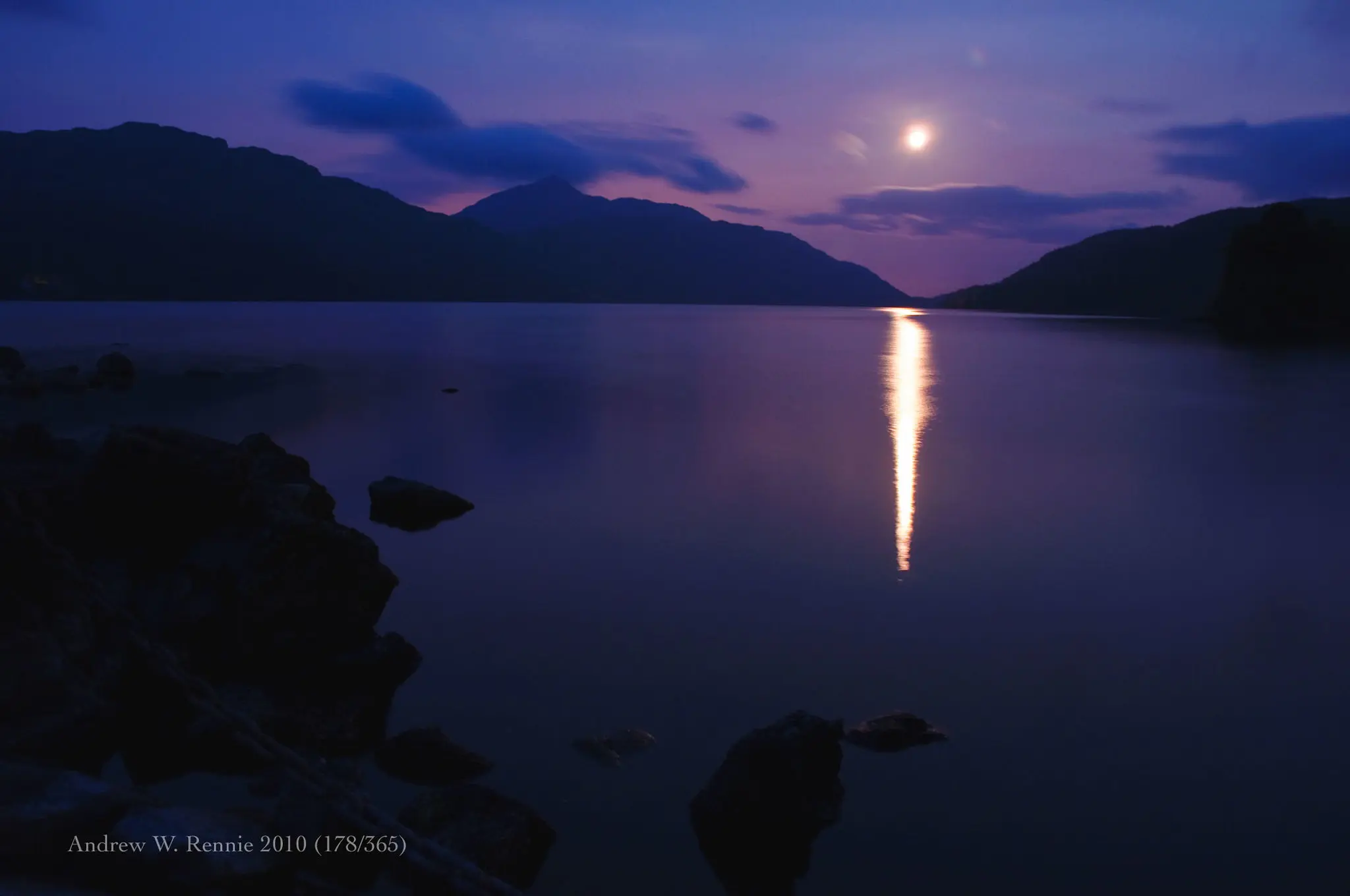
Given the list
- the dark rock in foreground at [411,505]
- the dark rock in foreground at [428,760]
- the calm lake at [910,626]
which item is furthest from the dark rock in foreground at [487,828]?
the dark rock in foreground at [411,505]

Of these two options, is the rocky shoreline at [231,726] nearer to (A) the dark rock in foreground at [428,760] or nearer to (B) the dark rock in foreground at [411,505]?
Answer: (A) the dark rock in foreground at [428,760]

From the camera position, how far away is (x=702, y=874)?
7832 millimetres

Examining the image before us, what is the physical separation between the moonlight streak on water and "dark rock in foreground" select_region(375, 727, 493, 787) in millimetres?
9913

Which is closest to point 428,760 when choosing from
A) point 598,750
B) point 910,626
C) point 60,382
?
point 598,750

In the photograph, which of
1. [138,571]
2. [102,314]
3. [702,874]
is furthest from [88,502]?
[102,314]

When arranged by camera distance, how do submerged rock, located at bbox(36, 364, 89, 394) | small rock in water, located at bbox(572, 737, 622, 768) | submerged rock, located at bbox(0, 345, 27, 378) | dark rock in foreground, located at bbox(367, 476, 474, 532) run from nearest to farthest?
small rock in water, located at bbox(572, 737, 622, 768)
dark rock in foreground, located at bbox(367, 476, 474, 532)
submerged rock, located at bbox(36, 364, 89, 394)
submerged rock, located at bbox(0, 345, 27, 378)

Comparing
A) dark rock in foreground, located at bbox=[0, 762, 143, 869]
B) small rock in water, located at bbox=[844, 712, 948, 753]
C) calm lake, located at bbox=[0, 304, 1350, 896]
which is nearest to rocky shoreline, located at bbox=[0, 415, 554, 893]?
dark rock in foreground, located at bbox=[0, 762, 143, 869]

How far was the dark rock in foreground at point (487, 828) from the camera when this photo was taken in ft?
24.3

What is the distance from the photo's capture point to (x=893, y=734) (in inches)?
392

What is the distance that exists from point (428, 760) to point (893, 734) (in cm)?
514

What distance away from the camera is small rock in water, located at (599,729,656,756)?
9789 mm

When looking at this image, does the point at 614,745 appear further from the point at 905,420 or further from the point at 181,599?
the point at 905,420

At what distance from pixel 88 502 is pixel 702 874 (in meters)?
9.35

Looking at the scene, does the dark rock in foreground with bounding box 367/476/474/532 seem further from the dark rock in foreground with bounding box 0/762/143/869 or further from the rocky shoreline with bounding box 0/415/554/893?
the dark rock in foreground with bounding box 0/762/143/869
